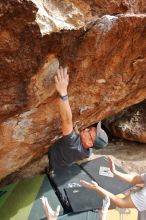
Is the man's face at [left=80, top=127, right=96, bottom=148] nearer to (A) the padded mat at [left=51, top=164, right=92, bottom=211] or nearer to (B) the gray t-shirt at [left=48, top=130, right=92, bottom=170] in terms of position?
(B) the gray t-shirt at [left=48, top=130, right=92, bottom=170]

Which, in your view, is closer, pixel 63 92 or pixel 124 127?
pixel 63 92

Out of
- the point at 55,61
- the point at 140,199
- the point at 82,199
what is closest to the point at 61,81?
the point at 55,61

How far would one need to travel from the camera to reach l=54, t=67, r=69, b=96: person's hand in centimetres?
306

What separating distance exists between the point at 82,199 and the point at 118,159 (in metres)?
1.53

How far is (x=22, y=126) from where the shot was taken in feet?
11.2

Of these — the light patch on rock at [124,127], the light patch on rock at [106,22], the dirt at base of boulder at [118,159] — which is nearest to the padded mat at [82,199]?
the dirt at base of boulder at [118,159]

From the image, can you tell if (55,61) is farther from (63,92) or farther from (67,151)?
(67,151)

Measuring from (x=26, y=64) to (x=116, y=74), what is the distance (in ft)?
4.26

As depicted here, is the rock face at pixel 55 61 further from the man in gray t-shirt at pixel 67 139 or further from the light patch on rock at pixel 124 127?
the light patch on rock at pixel 124 127

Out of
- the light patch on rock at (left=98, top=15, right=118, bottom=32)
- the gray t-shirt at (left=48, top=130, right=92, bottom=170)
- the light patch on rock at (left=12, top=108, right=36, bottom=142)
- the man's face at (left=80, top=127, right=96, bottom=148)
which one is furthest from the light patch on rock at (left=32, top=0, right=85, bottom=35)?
the man's face at (left=80, top=127, right=96, bottom=148)

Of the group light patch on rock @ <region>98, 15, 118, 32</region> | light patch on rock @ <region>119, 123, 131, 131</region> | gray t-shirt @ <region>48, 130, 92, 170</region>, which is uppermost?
light patch on rock @ <region>98, 15, 118, 32</region>

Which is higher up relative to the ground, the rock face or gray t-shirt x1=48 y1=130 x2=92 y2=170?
the rock face

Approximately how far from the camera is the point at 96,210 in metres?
3.95

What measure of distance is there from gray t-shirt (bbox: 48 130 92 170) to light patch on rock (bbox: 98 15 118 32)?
1187mm
